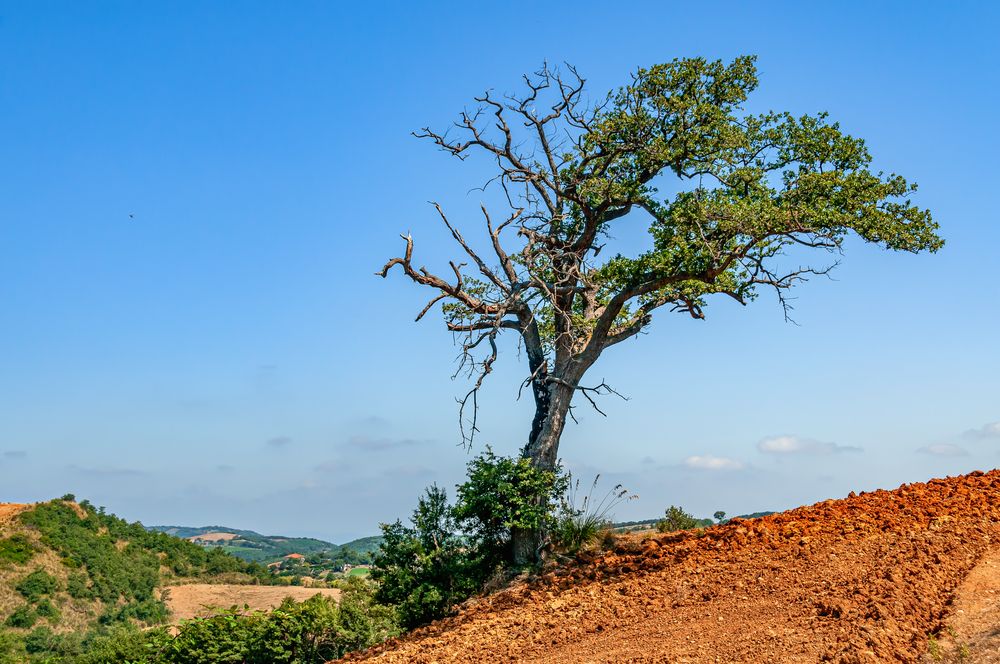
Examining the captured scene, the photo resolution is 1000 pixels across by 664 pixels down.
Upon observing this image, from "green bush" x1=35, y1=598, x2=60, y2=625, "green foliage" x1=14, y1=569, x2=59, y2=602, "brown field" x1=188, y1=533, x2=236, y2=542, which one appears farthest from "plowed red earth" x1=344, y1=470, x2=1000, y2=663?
"brown field" x1=188, y1=533, x2=236, y2=542

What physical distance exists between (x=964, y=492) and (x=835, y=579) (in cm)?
337

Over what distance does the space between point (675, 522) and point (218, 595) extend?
1911 cm

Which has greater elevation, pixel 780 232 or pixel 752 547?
pixel 780 232

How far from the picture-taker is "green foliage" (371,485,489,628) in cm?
1280

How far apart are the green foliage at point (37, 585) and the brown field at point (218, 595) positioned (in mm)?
3585

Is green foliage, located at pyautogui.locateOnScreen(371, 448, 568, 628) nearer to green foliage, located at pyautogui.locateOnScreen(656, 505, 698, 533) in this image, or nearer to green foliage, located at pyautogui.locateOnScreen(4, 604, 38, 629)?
green foliage, located at pyautogui.locateOnScreen(656, 505, 698, 533)

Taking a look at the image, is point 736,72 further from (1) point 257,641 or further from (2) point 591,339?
(1) point 257,641

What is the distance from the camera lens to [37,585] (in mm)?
26953

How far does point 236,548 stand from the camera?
55.5m

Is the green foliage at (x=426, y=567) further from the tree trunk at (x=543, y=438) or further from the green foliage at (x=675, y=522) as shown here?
the green foliage at (x=675, y=522)

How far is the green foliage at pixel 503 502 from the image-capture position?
43.5 feet

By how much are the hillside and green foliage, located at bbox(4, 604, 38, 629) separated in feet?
0.09

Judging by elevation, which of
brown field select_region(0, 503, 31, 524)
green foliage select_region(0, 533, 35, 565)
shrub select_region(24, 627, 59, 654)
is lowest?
shrub select_region(24, 627, 59, 654)

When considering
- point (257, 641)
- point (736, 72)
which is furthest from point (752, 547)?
point (736, 72)
